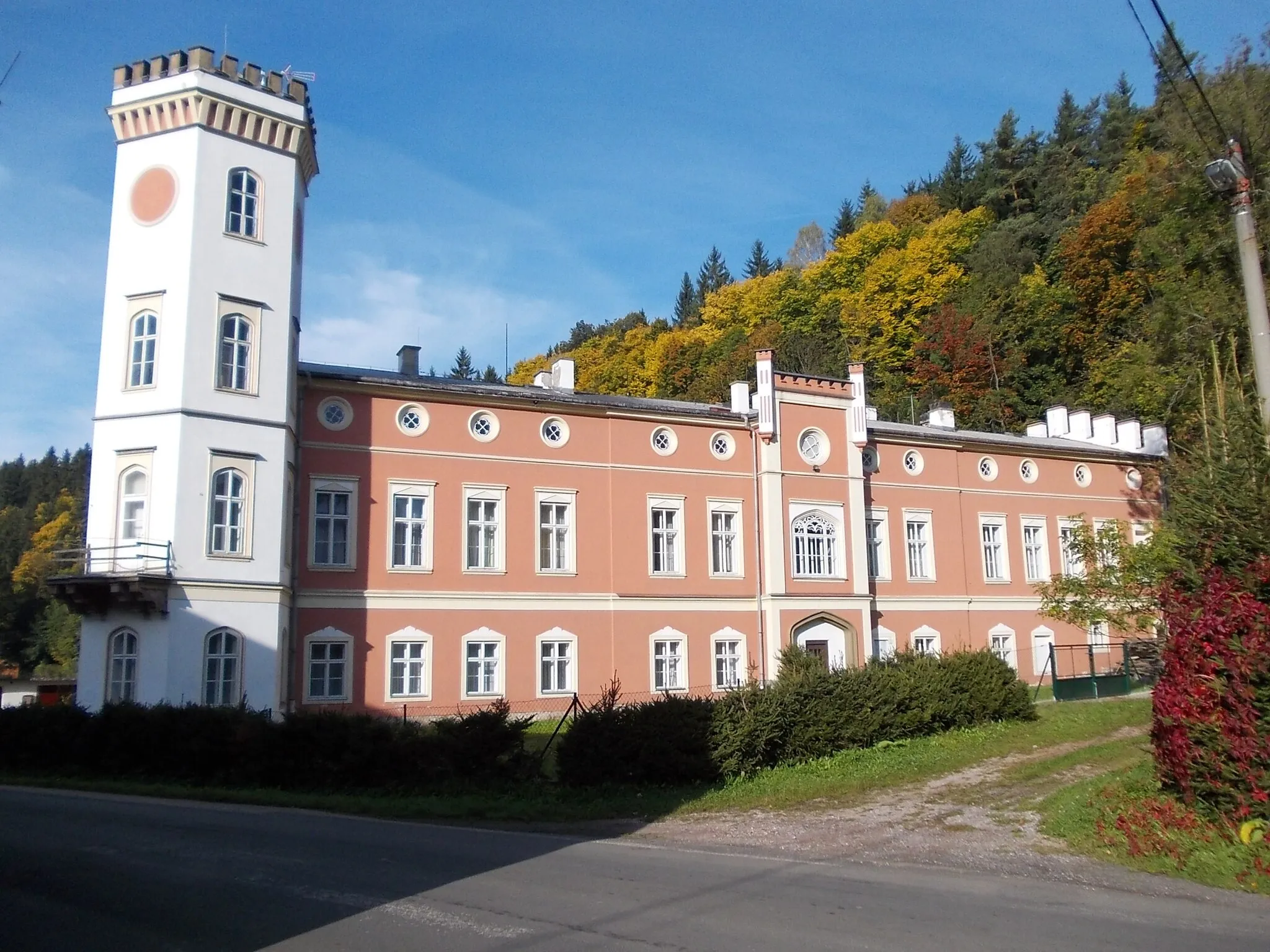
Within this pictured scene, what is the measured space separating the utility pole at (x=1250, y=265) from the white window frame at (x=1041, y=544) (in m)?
25.7

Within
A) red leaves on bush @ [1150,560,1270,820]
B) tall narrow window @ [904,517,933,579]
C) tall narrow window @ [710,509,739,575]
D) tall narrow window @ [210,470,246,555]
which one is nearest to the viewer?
red leaves on bush @ [1150,560,1270,820]

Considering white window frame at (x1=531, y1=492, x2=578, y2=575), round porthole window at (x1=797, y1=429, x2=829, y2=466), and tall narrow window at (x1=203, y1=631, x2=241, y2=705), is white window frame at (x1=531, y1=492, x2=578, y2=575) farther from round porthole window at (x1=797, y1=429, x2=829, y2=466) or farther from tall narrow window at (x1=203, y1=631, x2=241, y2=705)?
tall narrow window at (x1=203, y1=631, x2=241, y2=705)

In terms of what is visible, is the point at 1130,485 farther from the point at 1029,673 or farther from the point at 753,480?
the point at 753,480

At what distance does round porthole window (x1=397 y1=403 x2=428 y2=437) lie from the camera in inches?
1086

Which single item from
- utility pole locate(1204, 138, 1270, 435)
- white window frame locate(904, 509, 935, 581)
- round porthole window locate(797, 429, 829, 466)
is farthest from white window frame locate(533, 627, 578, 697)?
utility pole locate(1204, 138, 1270, 435)

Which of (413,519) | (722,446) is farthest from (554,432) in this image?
(722,446)

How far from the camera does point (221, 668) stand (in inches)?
894

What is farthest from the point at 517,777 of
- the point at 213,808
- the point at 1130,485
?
the point at 1130,485

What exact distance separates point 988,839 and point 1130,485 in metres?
30.8

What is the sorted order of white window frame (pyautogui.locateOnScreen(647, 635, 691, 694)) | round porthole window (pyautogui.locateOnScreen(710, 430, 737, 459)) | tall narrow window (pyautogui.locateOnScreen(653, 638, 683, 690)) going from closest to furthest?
white window frame (pyautogui.locateOnScreen(647, 635, 691, 694)), tall narrow window (pyautogui.locateOnScreen(653, 638, 683, 690)), round porthole window (pyautogui.locateOnScreen(710, 430, 737, 459))

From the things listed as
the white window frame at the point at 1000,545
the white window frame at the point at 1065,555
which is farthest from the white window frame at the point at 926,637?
the white window frame at the point at 1065,555

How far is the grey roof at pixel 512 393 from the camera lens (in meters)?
27.2

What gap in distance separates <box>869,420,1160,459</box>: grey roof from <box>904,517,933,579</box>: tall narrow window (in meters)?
2.81

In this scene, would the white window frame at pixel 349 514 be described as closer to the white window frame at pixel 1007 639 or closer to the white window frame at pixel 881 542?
the white window frame at pixel 881 542
